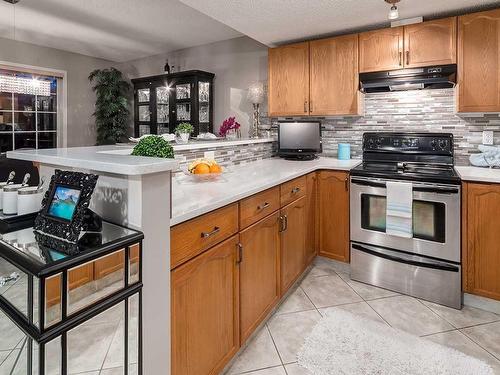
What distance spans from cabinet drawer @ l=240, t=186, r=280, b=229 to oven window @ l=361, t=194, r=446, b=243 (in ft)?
3.12

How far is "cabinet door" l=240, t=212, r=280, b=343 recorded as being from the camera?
1.83m

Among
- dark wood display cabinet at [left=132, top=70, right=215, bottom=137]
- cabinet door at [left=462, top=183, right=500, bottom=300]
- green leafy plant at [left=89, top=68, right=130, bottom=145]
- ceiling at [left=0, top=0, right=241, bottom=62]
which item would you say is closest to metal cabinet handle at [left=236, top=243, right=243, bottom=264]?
cabinet door at [left=462, top=183, right=500, bottom=300]

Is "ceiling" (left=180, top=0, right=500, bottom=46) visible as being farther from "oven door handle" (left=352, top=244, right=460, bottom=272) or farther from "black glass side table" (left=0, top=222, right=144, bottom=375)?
"black glass side table" (left=0, top=222, right=144, bottom=375)

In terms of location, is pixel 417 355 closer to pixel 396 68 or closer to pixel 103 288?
pixel 103 288

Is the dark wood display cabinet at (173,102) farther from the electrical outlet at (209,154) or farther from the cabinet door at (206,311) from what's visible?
the cabinet door at (206,311)

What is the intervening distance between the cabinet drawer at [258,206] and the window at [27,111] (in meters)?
4.59

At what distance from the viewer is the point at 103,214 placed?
1281mm

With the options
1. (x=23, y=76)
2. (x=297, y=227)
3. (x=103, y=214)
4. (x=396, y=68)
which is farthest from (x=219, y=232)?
(x=23, y=76)

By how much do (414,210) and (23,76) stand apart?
560cm

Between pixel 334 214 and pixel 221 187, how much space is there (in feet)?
4.79

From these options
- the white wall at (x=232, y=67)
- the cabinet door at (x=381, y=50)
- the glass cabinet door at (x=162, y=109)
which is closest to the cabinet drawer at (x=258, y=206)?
the cabinet door at (x=381, y=50)

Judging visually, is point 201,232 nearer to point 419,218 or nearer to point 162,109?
point 419,218

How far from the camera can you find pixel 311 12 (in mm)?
2744

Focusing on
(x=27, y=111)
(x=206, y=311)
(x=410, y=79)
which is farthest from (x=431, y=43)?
(x=27, y=111)
